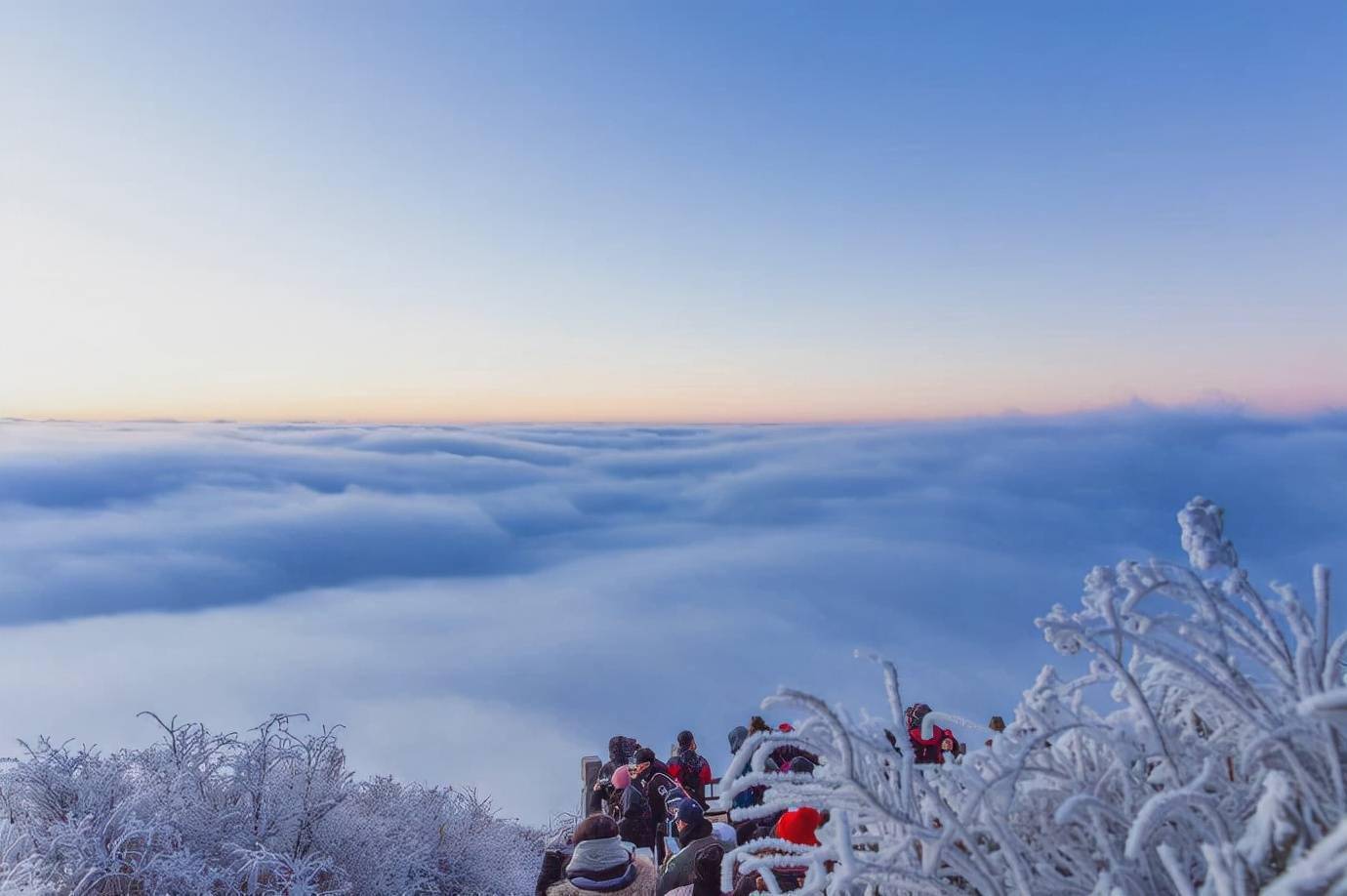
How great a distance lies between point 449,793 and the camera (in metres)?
10.9

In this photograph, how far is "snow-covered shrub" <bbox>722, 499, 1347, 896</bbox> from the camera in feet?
5.71

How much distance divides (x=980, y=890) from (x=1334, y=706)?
0.85 m

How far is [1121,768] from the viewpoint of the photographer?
1950mm

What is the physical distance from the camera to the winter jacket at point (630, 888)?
6.90m

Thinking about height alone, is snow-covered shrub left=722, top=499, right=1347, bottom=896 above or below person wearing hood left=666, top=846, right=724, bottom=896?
above

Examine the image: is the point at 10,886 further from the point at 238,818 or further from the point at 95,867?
the point at 238,818

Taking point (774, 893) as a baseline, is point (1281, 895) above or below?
above

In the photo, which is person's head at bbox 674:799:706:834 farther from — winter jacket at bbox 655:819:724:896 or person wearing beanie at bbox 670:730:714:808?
person wearing beanie at bbox 670:730:714:808

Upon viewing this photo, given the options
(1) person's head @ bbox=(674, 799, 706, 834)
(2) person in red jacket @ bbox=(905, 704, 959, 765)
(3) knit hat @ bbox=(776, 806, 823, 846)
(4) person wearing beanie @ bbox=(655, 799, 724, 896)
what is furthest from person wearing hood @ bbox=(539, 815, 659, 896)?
(3) knit hat @ bbox=(776, 806, 823, 846)

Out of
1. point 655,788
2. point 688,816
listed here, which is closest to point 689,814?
point 688,816

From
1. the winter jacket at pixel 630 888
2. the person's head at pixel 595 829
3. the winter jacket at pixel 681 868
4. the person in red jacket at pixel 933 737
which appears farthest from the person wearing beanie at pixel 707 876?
the person in red jacket at pixel 933 737

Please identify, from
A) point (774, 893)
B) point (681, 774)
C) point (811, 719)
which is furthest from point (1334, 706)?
point (681, 774)

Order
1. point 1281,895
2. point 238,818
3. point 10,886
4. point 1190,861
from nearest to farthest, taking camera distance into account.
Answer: point 1281,895
point 1190,861
point 10,886
point 238,818

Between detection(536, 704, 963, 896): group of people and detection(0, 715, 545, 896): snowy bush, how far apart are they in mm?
1914
